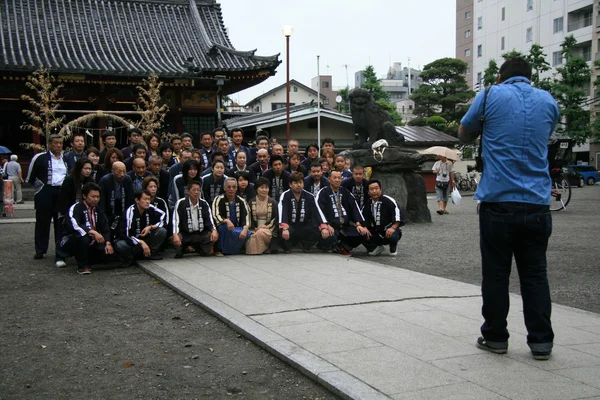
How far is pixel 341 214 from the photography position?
9.43 m

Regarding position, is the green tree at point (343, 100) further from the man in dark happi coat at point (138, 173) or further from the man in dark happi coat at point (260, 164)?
the man in dark happi coat at point (138, 173)

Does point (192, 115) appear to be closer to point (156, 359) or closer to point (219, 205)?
point (219, 205)

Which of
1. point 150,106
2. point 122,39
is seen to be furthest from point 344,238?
point 122,39

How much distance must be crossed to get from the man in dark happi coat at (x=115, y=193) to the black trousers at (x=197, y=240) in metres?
0.93

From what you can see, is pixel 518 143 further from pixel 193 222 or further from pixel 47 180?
pixel 47 180

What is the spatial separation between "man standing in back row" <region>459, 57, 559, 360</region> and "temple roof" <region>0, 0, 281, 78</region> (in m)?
18.3

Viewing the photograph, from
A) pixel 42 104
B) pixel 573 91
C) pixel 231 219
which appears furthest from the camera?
pixel 573 91

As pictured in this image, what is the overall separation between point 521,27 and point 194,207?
4861 centimetres

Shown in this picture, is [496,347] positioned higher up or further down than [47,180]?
further down

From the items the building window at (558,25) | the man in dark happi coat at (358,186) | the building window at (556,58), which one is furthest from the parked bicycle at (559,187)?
the building window at (558,25)

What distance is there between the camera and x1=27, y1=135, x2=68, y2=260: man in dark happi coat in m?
8.82

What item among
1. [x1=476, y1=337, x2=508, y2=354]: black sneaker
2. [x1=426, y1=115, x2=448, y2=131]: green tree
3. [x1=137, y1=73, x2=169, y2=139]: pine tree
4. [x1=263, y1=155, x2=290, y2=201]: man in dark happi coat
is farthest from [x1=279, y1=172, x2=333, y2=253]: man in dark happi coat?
[x1=426, y1=115, x2=448, y2=131]: green tree

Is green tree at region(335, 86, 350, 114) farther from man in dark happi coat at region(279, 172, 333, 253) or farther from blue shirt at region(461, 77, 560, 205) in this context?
blue shirt at region(461, 77, 560, 205)

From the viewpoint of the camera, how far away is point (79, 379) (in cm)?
405
